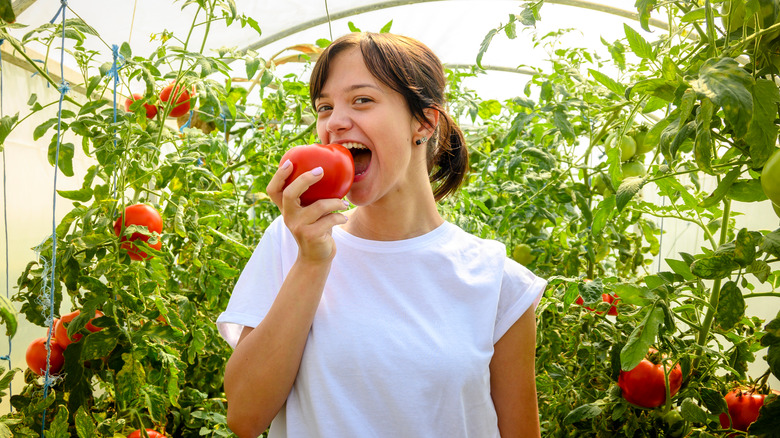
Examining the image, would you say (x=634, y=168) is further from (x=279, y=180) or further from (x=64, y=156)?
(x=64, y=156)

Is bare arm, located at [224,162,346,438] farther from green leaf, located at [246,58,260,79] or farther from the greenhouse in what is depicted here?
green leaf, located at [246,58,260,79]

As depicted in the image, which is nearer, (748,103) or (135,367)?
(748,103)

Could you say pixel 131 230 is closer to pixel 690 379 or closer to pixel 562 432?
pixel 562 432

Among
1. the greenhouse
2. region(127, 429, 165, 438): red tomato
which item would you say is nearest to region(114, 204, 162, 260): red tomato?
the greenhouse

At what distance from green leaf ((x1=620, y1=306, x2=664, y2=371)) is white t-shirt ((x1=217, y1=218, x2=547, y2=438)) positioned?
7.4 inches

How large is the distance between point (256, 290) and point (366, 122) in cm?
30

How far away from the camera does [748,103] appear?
0.67 m

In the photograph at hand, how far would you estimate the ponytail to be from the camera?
1.22 meters

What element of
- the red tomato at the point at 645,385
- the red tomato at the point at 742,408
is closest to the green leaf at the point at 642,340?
the red tomato at the point at 645,385

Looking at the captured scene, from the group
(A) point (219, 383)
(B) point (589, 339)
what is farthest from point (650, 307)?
(A) point (219, 383)

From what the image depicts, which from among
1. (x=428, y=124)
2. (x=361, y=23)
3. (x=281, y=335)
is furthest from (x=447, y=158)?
(x=361, y=23)

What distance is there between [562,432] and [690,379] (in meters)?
0.32

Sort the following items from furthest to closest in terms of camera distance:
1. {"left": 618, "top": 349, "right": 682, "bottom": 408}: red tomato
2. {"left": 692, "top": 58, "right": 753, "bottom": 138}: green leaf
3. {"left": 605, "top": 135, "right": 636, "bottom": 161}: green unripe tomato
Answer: {"left": 605, "top": 135, "right": 636, "bottom": 161}: green unripe tomato
{"left": 618, "top": 349, "right": 682, "bottom": 408}: red tomato
{"left": 692, "top": 58, "right": 753, "bottom": 138}: green leaf

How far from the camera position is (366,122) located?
957 mm
